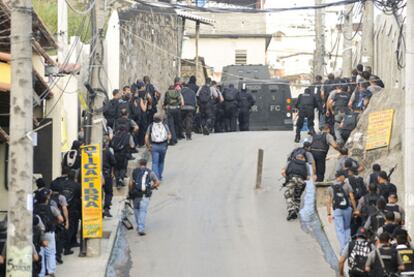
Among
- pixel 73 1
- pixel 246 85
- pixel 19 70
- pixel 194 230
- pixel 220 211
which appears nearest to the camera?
pixel 19 70

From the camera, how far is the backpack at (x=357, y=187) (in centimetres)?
1638

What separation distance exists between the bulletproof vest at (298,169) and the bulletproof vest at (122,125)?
380 cm

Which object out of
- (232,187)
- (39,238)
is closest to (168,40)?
(232,187)

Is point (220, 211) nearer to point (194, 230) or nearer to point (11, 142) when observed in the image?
point (194, 230)

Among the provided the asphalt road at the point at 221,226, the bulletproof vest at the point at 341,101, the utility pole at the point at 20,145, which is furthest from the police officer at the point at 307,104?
the utility pole at the point at 20,145

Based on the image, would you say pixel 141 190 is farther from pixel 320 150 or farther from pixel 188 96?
pixel 188 96

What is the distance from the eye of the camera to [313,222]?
64.3 ft

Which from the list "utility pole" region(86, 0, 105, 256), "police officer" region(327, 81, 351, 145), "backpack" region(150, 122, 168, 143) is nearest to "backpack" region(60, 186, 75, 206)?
"utility pole" region(86, 0, 105, 256)

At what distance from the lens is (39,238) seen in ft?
47.7

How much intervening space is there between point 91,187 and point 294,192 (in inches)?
185

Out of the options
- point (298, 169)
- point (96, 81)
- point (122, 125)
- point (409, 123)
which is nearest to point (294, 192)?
point (298, 169)

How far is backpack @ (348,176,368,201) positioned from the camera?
1638cm

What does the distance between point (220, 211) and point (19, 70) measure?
29.4 ft

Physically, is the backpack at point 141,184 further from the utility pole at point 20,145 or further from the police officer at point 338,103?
the police officer at point 338,103
